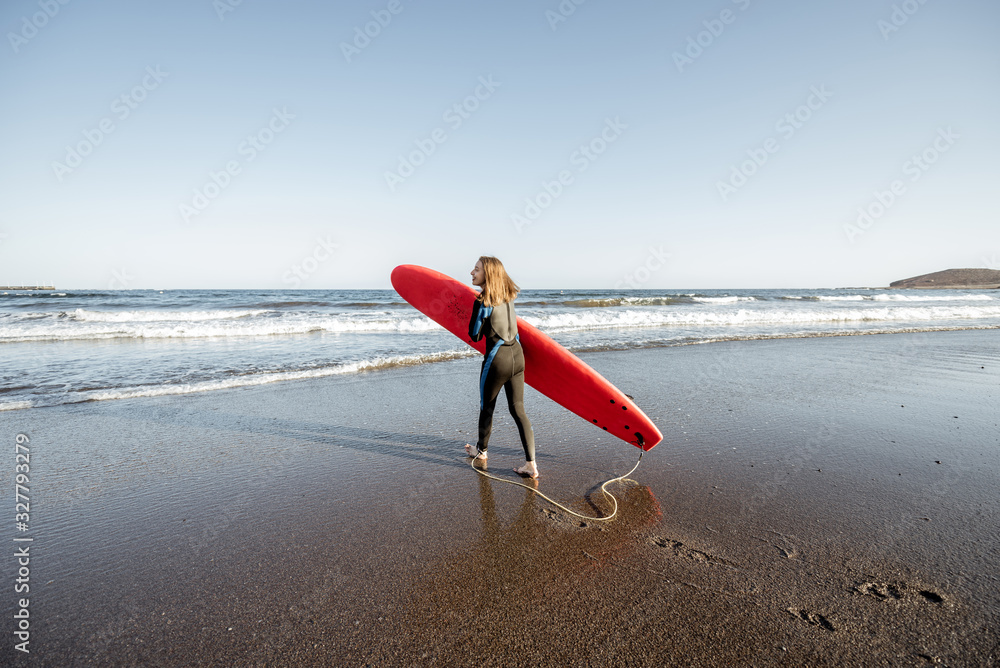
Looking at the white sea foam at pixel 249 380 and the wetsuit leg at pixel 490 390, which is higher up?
the wetsuit leg at pixel 490 390

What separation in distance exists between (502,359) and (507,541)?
1488 mm

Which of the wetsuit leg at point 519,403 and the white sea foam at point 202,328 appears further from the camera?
the white sea foam at point 202,328

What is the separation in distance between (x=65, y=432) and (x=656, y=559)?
601cm

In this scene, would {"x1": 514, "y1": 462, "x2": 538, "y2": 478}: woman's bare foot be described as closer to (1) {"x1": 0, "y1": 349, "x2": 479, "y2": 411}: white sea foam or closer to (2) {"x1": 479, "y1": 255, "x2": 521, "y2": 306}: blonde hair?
(2) {"x1": 479, "y1": 255, "x2": 521, "y2": 306}: blonde hair

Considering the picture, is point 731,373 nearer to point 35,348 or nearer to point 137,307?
point 35,348

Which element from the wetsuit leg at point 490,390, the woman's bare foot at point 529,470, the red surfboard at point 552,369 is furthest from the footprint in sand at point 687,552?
the wetsuit leg at point 490,390

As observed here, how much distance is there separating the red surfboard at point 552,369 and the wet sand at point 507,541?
315 millimetres

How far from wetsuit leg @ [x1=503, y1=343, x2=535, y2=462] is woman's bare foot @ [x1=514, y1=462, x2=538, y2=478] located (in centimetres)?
4

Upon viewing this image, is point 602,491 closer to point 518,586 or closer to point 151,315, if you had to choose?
point 518,586

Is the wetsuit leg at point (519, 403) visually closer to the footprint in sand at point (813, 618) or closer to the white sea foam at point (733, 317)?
the footprint in sand at point (813, 618)

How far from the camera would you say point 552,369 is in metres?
4.62

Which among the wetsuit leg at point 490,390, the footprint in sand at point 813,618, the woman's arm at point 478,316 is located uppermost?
the woman's arm at point 478,316

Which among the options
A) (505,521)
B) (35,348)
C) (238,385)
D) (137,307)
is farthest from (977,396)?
(137,307)

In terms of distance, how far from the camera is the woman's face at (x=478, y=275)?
3793 millimetres
